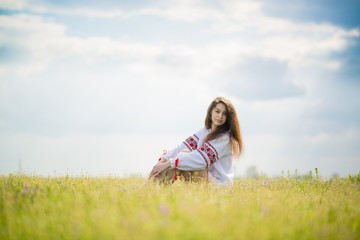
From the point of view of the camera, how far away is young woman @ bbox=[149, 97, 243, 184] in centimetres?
569

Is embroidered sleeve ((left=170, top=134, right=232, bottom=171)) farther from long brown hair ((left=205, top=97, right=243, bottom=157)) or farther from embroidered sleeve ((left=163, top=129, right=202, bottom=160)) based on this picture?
embroidered sleeve ((left=163, top=129, right=202, bottom=160))

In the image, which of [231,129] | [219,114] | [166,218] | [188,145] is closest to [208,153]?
[231,129]

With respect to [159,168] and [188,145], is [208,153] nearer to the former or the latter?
[159,168]

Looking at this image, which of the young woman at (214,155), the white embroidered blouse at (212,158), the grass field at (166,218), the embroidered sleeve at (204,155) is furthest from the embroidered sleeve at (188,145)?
the grass field at (166,218)

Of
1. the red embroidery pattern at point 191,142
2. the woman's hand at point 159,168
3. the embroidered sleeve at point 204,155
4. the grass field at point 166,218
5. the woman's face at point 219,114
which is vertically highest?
the woman's face at point 219,114

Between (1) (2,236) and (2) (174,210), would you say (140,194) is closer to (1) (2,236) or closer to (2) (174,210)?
(2) (174,210)

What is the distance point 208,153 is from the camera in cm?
577

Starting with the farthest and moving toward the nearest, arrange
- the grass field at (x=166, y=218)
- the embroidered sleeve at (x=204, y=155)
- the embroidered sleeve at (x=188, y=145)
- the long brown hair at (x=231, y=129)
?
the embroidered sleeve at (x=188, y=145), the long brown hair at (x=231, y=129), the embroidered sleeve at (x=204, y=155), the grass field at (x=166, y=218)

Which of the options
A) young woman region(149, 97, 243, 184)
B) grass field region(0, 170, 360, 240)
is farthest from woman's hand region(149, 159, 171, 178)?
grass field region(0, 170, 360, 240)

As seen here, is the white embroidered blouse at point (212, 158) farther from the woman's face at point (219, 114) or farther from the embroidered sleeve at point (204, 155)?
the woman's face at point (219, 114)

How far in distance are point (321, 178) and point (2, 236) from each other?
7.02 meters

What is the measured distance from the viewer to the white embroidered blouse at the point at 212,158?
567 cm

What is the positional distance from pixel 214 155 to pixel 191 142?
43.8 inches

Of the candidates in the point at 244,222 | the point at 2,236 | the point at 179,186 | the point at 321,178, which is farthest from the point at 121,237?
the point at 321,178
